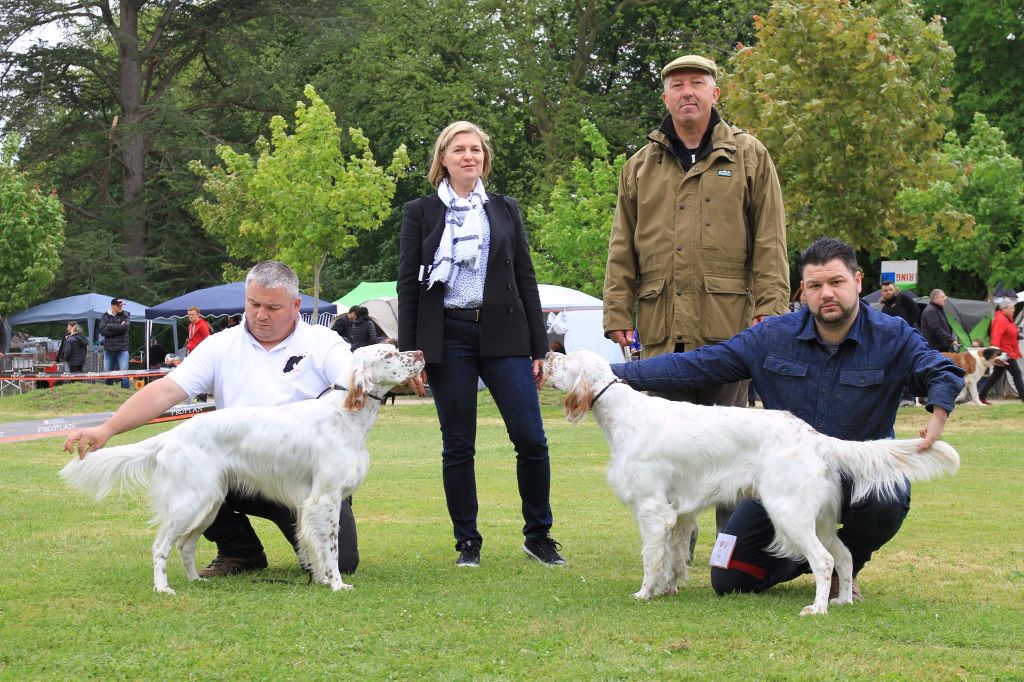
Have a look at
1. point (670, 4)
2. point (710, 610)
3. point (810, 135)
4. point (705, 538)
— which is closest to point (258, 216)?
point (670, 4)

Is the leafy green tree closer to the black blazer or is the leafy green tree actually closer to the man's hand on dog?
the black blazer

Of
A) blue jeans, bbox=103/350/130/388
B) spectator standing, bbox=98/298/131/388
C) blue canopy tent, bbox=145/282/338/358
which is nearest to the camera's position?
spectator standing, bbox=98/298/131/388

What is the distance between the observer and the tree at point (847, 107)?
15.9 meters

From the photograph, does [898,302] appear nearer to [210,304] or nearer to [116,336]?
[116,336]

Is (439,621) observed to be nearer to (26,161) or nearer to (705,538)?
(705,538)

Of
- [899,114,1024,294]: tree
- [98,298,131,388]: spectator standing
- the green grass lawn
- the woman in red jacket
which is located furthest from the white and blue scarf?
[899,114,1024,294]: tree

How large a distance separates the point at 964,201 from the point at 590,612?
81.0 feet

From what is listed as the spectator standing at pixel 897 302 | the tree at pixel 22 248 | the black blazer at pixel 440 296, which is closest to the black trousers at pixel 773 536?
the black blazer at pixel 440 296

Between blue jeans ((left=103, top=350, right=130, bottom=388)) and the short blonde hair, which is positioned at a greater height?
the short blonde hair

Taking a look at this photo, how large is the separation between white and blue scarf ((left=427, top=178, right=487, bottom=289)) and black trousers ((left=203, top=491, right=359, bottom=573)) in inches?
43.8

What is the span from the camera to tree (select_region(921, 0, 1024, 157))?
28766 millimetres

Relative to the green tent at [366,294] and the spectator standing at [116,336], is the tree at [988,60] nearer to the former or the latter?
the green tent at [366,294]

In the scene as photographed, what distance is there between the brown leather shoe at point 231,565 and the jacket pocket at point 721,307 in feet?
7.37

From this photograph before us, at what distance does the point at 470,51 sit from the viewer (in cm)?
3338
